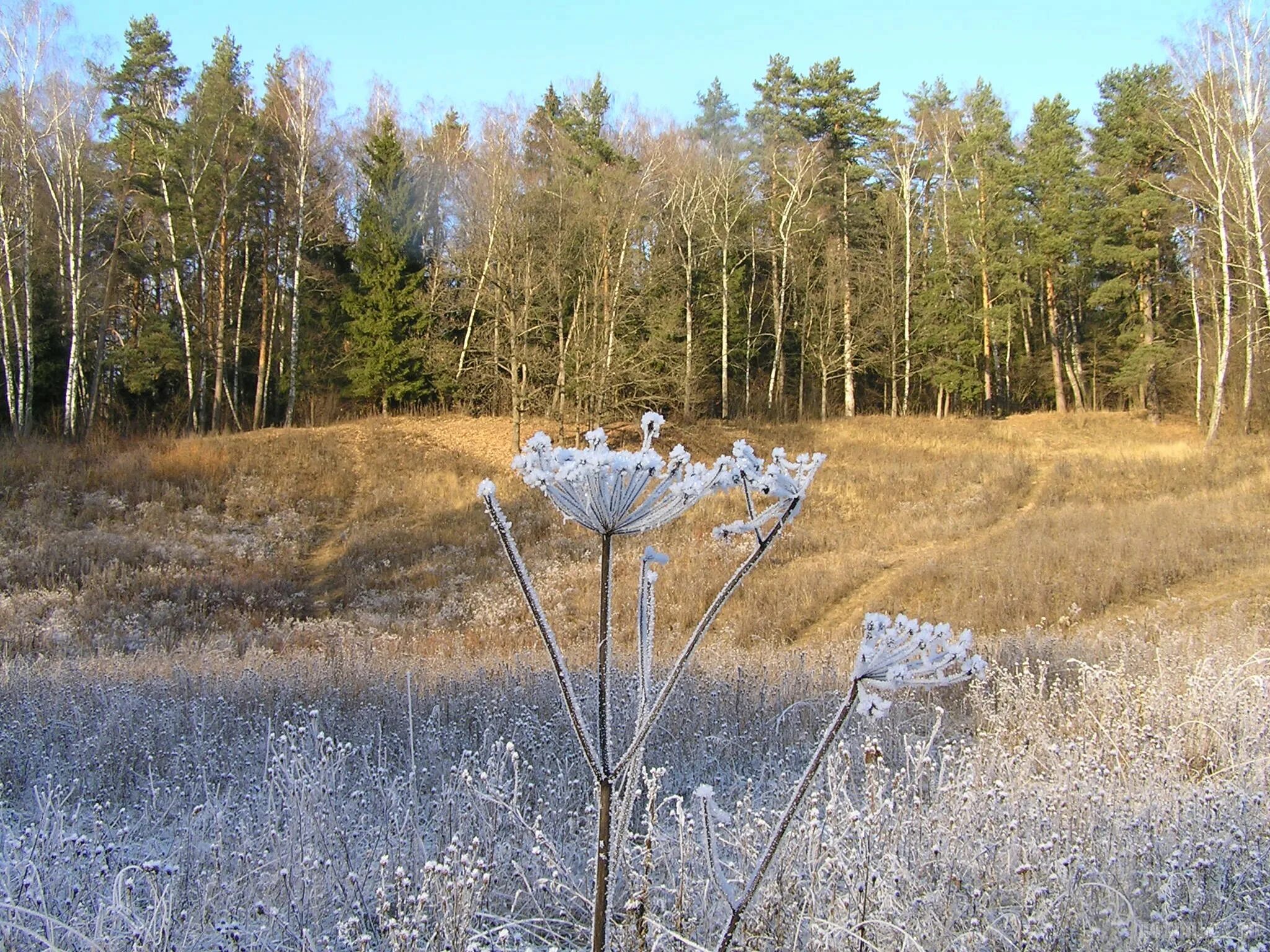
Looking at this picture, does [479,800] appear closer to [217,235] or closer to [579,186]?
[579,186]

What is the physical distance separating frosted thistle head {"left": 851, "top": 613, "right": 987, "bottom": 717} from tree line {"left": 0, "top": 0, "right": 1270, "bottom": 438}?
2344 cm

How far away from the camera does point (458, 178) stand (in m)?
34.7

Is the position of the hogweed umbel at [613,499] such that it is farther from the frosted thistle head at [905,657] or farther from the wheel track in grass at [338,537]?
the wheel track in grass at [338,537]

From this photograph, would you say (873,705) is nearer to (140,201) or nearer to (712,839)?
(712,839)

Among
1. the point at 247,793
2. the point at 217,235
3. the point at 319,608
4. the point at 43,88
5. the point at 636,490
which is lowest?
the point at 319,608

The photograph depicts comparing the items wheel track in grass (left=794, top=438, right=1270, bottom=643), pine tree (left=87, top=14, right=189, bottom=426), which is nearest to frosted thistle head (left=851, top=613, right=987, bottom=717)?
wheel track in grass (left=794, top=438, right=1270, bottom=643)

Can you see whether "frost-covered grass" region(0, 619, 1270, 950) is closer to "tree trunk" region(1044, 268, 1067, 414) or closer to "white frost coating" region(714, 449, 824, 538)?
"white frost coating" region(714, 449, 824, 538)

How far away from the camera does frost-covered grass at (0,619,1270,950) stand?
88.0 inches

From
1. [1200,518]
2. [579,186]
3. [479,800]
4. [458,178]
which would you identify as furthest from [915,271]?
[479,800]

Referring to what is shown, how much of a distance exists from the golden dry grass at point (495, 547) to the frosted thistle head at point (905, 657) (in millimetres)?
8983

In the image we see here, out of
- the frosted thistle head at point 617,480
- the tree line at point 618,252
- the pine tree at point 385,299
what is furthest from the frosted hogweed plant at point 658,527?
the pine tree at point 385,299

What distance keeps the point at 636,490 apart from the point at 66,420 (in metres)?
27.8

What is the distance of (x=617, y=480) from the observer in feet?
3.75

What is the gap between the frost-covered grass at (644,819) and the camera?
2234 millimetres
